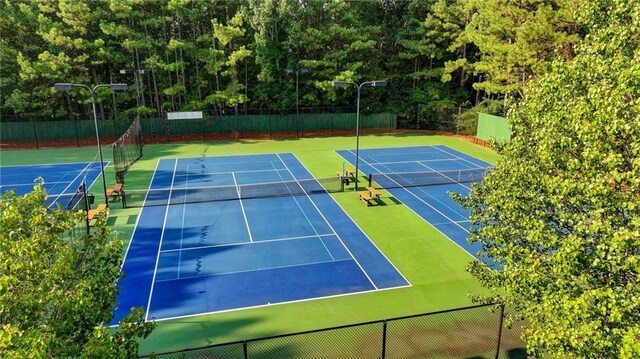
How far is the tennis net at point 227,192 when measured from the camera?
24266mm

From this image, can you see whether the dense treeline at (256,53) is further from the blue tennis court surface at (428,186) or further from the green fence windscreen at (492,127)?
the blue tennis court surface at (428,186)

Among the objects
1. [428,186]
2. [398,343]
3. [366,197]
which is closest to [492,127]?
[428,186]

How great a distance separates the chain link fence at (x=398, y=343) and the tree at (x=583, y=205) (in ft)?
9.79

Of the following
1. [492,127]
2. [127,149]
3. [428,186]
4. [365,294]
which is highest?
[492,127]

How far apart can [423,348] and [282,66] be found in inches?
1595

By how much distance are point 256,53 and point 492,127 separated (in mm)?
25719

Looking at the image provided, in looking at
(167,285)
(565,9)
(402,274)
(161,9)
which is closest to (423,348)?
(402,274)

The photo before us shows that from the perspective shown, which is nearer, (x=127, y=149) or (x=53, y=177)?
(x=53, y=177)

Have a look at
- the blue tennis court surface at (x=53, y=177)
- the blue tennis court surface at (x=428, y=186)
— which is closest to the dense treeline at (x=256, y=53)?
the blue tennis court surface at (x=428, y=186)

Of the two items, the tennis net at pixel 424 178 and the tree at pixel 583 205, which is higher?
the tree at pixel 583 205

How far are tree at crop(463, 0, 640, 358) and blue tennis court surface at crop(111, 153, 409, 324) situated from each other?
7160 millimetres

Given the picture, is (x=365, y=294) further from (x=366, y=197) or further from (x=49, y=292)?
(x=49, y=292)

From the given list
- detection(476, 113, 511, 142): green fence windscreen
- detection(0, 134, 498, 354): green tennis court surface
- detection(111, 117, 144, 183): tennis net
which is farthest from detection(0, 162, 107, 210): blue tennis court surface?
detection(476, 113, 511, 142): green fence windscreen

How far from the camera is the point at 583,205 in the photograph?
797 cm
